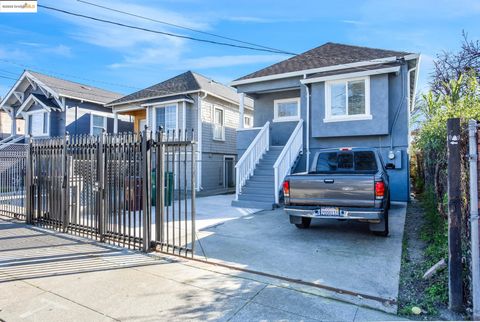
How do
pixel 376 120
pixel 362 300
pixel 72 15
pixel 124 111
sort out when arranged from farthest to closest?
pixel 124 111 → pixel 376 120 → pixel 72 15 → pixel 362 300

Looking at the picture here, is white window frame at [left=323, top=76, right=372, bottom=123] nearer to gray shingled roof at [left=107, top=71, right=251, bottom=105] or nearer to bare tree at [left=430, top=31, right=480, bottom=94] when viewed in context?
bare tree at [left=430, top=31, right=480, bottom=94]

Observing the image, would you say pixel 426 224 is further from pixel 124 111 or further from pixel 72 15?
pixel 124 111

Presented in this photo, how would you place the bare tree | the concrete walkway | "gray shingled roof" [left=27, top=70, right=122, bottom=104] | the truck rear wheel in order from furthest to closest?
"gray shingled roof" [left=27, top=70, right=122, bottom=104]
the bare tree
the truck rear wheel
the concrete walkway

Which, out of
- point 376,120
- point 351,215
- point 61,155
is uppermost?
point 376,120

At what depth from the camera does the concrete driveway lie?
13.8 feet

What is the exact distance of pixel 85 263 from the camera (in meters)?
4.94

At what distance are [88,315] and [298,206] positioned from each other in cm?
429

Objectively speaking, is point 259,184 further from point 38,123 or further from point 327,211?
point 38,123

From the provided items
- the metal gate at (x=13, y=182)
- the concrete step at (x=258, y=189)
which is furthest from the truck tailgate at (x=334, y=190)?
the metal gate at (x=13, y=182)

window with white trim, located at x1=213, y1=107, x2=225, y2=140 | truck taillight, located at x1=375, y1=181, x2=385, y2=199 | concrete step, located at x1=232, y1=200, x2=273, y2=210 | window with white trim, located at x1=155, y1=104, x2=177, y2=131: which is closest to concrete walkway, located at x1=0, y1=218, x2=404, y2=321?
truck taillight, located at x1=375, y1=181, x2=385, y2=199

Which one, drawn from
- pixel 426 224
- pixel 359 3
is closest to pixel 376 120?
pixel 359 3

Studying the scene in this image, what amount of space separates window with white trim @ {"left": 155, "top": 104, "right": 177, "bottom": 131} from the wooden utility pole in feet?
49.4

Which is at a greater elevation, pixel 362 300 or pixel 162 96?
pixel 162 96

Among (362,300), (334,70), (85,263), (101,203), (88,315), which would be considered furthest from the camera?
(334,70)
